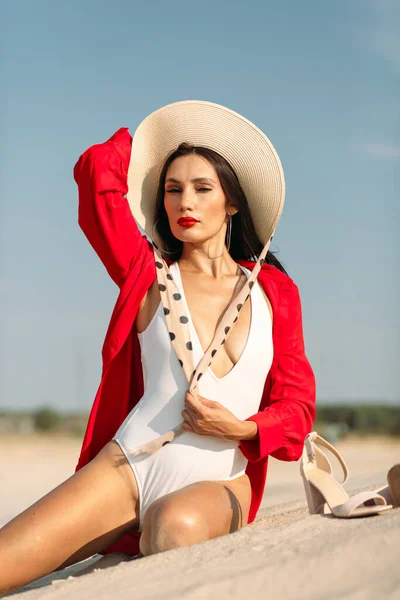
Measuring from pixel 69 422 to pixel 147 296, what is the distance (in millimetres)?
24741

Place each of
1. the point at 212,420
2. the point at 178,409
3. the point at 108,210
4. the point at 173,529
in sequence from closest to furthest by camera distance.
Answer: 1. the point at 173,529
2. the point at 212,420
3. the point at 178,409
4. the point at 108,210

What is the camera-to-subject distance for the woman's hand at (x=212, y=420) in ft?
12.8

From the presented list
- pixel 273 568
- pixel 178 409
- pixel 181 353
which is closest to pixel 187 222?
pixel 181 353

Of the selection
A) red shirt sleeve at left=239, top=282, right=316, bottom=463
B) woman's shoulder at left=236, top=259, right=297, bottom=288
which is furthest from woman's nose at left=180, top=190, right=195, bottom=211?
red shirt sleeve at left=239, top=282, right=316, bottom=463

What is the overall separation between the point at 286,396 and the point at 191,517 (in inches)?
36.4

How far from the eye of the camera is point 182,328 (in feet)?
13.6

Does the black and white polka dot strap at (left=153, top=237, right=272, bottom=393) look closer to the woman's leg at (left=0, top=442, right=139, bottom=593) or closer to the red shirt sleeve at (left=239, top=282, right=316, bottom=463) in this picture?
the red shirt sleeve at (left=239, top=282, right=316, bottom=463)

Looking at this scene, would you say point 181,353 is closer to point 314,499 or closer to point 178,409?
point 178,409

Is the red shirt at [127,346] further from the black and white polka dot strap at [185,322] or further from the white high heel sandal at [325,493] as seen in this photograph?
the white high heel sandal at [325,493]

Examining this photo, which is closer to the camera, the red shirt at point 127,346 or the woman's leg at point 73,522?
the woman's leg at point 73,522

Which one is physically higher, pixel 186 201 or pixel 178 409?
pixel 186 201

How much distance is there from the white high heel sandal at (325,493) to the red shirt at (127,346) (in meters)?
0.23

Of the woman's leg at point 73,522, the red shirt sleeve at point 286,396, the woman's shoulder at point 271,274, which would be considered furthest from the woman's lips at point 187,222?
the woman's leg at point 73,522

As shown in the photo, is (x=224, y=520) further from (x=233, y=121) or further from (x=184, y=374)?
(x=233, y=121)
